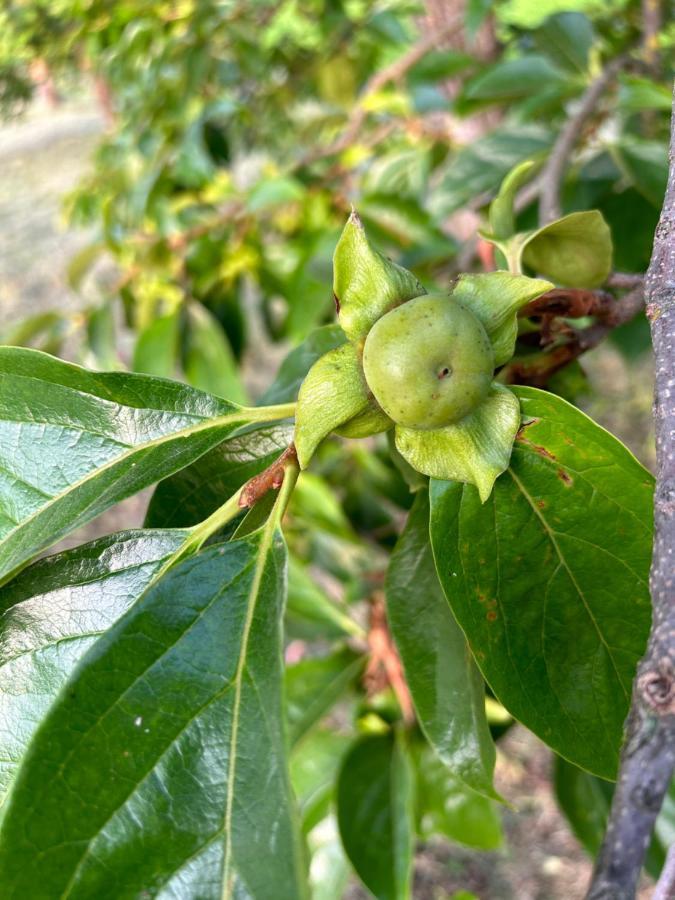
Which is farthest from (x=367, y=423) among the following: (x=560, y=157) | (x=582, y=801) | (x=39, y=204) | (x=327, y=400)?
(x=39, y=204)

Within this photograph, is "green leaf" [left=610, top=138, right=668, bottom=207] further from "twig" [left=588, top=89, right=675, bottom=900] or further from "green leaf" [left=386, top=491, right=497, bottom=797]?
"twig" [left=588, top=89, right=675, bottom=900]

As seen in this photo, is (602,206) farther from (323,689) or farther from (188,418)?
(188,418)

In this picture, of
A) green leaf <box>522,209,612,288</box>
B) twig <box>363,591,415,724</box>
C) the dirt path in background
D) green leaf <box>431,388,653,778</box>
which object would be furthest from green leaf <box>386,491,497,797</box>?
the dirt path in background

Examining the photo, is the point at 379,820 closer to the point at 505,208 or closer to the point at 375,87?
the point at 505,208

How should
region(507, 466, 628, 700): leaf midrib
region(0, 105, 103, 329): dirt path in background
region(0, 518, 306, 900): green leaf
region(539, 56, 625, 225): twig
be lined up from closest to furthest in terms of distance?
1. region(0, 518, 306, 900): green leaf
2. region(507, 466, 628, 700): leaf midrib
3. region(539, 56, 625, 225): twig
4. region(0, 105, 103, 329): dirt path in background

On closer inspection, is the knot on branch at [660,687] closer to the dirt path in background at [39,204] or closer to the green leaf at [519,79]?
the green leaf at [519,79]

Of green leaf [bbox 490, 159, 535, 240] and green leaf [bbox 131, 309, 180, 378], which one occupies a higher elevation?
green leaf [bbox 490, 159, 535, 240]
